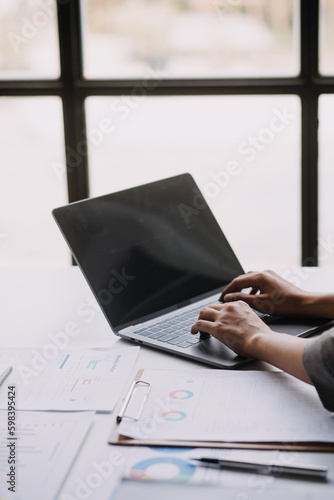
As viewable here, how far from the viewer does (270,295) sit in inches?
57.2

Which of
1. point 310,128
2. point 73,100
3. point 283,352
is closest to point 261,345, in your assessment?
point 283,352

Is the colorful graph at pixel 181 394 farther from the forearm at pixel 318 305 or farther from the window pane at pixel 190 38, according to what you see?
the window pane at pixel 190 38

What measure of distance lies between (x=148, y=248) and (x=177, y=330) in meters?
0.25

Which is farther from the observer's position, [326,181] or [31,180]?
[31,180]

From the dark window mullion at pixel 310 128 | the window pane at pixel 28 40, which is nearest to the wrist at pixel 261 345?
the dark window mullion at pixel 310 128

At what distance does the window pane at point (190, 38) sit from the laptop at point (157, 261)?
3.87 feet

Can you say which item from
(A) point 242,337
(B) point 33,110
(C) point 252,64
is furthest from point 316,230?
(A) point 242,337

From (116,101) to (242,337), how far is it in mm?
1740

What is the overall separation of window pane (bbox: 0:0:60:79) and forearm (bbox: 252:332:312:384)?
187 centimetres

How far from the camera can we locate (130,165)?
2.91 metres

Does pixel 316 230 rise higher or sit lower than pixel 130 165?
lower

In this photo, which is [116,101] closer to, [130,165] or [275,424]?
[130,165]

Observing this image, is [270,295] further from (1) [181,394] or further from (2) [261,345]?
(1) [181,394]

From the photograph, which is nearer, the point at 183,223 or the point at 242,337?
the point at 242,337
